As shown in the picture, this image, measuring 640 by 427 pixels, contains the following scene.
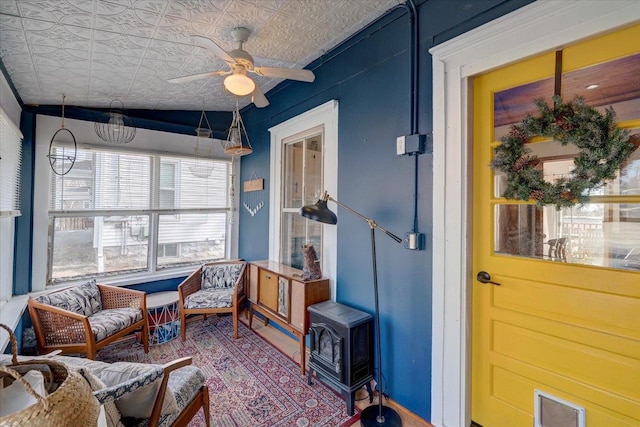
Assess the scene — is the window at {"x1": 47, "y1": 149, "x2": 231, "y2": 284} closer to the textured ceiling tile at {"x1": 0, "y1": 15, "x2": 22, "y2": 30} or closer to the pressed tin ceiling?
the pressed tin ceiling

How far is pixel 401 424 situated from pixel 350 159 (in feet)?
6.35

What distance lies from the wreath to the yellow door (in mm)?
49

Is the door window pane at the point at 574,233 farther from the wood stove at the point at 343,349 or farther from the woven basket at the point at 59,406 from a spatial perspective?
the woven basket at the point at 59,406

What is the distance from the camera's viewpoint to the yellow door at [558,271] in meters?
1.32

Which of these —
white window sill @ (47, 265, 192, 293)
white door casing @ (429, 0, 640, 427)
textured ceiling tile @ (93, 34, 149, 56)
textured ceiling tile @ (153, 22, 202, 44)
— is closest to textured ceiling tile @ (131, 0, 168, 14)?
textured ceiling tile @ (153, 22, 202, 44)

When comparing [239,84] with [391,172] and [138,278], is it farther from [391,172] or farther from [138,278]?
[138,278]

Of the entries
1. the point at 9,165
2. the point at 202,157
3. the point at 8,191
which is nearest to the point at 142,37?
the point at 9,165

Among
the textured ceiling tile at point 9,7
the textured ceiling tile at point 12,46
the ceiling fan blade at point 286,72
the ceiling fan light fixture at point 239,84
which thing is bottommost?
the ceiling fan light fixture at point 239,84

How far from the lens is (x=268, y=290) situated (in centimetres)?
303

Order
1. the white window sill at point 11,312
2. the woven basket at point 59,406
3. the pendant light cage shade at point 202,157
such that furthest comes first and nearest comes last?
the pendant light cage shade at point 202,157 → the white window sill at point 11,312 → the woven basket at point 59,406

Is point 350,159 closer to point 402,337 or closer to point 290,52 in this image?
point 290,52

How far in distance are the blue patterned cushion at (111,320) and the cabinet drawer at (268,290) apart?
1178mm

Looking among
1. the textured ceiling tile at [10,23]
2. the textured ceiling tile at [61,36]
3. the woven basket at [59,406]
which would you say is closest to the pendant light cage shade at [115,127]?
the textured ceiling tile at [61,36]

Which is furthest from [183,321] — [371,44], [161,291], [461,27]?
[461,27]
